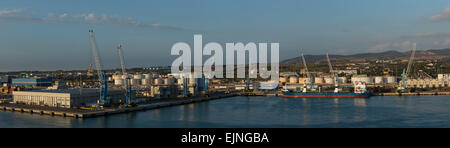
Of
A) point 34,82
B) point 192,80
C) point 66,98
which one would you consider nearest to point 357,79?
point 192,80

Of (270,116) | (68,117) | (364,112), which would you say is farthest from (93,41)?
(364,112)

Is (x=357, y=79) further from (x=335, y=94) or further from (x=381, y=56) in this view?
(x=381, y=56)

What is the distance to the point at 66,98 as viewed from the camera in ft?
43.3

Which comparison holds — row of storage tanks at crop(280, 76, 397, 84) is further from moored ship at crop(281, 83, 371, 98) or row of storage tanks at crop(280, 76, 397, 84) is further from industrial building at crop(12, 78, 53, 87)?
industrial building at crop(12, 78, 53, 87)

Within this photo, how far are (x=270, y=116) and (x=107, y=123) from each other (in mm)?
4681

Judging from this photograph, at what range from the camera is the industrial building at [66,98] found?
13.2m

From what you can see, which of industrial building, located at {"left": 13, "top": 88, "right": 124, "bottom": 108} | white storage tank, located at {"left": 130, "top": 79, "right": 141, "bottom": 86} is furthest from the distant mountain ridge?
industrial building, located at {"left": 13, "top": 88, "right": 124, "bottom": 108}

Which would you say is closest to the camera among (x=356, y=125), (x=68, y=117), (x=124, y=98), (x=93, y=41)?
(x=356, y=125)

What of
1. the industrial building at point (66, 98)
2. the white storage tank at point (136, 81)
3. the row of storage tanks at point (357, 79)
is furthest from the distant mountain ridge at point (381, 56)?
the industrial building at point (66, 98)

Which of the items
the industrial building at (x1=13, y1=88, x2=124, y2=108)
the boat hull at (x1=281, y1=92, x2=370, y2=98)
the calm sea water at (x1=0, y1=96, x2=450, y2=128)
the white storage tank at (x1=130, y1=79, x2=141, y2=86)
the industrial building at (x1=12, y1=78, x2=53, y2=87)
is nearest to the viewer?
the calm sea water at (x1=0, y1=96, x2=450, y2=128)

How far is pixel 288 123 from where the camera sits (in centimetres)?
998

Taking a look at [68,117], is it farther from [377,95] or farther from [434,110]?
[377,95]

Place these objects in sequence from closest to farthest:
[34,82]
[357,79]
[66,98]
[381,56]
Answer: [66,98] < [34,82] < [357,79] < [381,56]

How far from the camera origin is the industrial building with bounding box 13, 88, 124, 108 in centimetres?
1321
